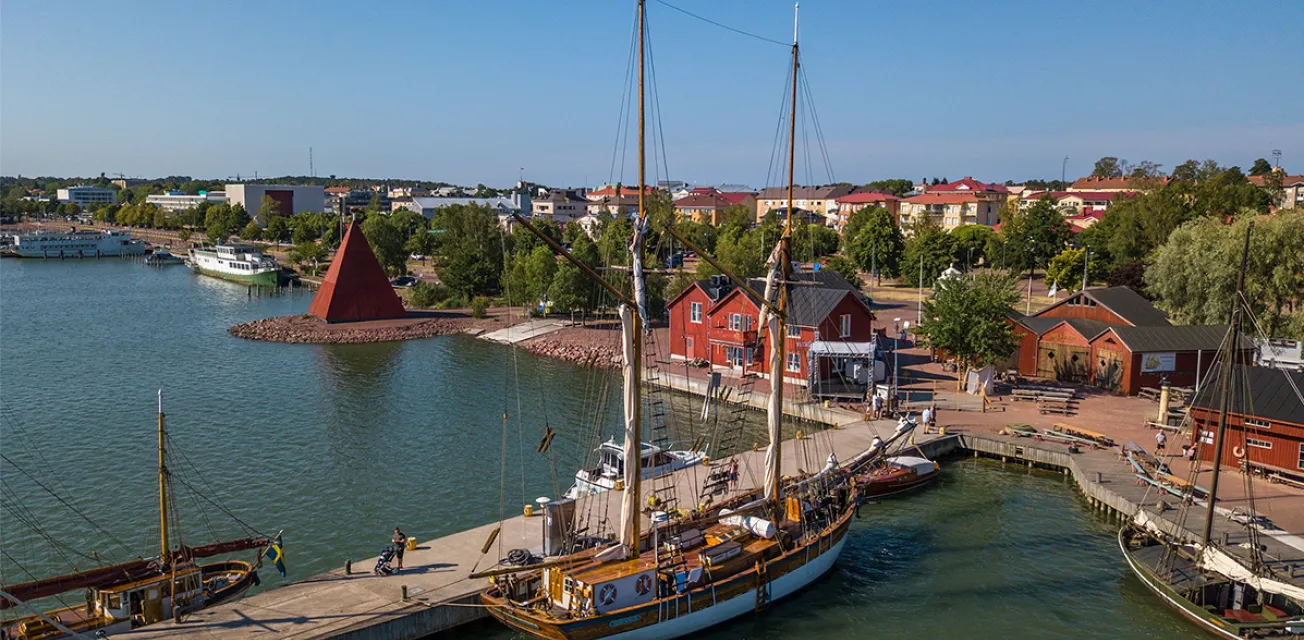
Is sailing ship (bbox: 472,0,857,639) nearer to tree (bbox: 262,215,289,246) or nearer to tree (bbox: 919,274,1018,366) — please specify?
tree (bbox: 919,274,1018,366)

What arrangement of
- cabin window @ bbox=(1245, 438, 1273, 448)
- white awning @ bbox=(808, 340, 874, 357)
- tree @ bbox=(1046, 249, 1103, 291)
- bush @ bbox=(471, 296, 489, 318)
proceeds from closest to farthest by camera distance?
cabin window @ bbox=(1245, 438, 1273, 448), white awning @ bbox=(808, 340, 874, 357), bush @ bbox=(471, 296, 489, 318), tree @ bbox=(1046, 249, 1103, 291)

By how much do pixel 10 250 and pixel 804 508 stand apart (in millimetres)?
159079

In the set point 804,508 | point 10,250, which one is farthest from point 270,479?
point 10,250

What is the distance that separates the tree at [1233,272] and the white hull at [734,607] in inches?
1413

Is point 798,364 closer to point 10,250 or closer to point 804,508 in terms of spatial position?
point 804,508

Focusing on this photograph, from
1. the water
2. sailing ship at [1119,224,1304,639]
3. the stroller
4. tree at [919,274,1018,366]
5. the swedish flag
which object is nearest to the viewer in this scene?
sailing ship at [1119,224,1304,639]

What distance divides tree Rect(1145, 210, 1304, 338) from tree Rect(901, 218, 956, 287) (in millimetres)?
27504

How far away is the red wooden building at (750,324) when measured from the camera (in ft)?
144

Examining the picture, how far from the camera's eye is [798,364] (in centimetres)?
4378

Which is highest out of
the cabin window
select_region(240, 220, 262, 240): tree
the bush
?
select_region(240, 220, 262, 240): tree

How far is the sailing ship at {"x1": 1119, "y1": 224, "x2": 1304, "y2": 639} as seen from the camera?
20.0 meters

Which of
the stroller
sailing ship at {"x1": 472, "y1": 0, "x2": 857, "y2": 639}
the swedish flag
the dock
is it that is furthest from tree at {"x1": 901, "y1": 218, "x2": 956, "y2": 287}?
the swedish flag

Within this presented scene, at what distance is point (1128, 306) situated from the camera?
47688 mm

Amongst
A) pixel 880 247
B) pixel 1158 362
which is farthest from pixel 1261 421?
pixel 880 247
